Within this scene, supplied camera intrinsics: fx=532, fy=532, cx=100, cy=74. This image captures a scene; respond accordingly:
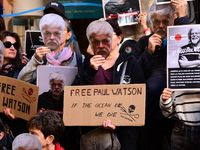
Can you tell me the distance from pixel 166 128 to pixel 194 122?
0.59 m

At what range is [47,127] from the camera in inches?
189

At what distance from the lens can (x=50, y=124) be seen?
189 inches

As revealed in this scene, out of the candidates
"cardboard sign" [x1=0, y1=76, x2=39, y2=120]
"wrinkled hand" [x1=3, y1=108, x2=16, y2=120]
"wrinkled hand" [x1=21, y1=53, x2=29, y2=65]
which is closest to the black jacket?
"cardboard sign" [x1=0, y1=76, x2=39, y2=120]

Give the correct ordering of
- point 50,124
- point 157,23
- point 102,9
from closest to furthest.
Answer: point 50,124, point 157,23, point 102,9

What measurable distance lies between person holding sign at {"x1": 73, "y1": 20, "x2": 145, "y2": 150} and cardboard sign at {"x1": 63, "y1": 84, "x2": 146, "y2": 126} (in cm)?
10

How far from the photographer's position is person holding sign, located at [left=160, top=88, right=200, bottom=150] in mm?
4922

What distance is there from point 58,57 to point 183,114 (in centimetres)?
138

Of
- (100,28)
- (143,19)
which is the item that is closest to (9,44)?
(100,28)

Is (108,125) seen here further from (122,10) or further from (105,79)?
(122,10)

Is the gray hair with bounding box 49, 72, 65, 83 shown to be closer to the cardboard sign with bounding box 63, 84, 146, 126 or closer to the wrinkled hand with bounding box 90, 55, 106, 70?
the cardboard sign with bounding box 63, 84, 146, 126

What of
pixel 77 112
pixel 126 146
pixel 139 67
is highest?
pixel 139 67

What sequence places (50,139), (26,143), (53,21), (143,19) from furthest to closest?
(143,19) → (53,21) → (50,139) → (26,143)

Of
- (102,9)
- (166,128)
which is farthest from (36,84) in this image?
(102,9)

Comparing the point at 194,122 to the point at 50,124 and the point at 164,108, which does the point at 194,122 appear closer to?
the point at 164,108
